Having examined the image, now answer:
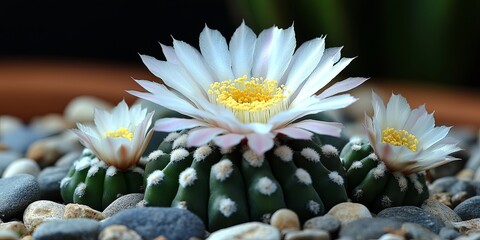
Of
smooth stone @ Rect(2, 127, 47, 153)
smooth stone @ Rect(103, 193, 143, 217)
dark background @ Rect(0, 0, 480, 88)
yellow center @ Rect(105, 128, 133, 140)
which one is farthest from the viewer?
dark background @ Rect(0, 0, 480, 88)

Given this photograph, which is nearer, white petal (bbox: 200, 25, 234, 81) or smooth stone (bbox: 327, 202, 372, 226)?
smooth stone (bbox: 327, 202, 372, 226)

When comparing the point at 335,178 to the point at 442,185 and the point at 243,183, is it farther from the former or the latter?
the point at 442,185

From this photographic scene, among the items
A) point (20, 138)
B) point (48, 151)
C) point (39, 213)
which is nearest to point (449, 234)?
point (39, 213)

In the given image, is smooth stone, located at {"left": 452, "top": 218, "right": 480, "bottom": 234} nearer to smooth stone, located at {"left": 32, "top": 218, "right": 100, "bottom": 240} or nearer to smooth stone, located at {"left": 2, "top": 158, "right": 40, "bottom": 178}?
smooth stone, located at {"left": 32, "top": 218, "right": 100, "bottom": 240}

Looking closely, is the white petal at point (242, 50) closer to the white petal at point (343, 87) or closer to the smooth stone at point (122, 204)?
the white petal at point (343, 87)


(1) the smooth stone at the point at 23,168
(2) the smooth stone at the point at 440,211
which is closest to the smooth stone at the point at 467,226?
(2) the smooth stone at the point at 440,211

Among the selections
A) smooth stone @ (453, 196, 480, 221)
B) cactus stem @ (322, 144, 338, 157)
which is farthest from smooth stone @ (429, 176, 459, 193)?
cactus stem @ (322, 144, 338, 157)
